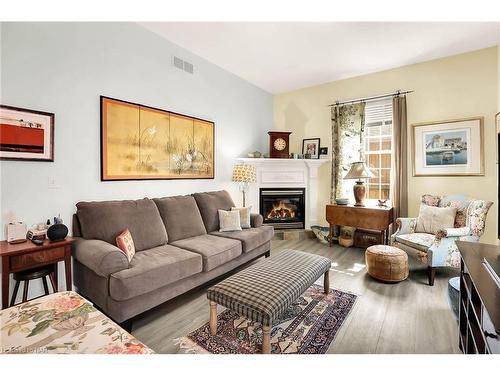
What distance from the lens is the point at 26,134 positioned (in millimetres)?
2070

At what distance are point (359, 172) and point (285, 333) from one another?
2.84 meters

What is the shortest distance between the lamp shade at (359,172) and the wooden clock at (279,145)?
124 cm

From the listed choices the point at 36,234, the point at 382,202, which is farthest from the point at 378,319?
the point at 36,234

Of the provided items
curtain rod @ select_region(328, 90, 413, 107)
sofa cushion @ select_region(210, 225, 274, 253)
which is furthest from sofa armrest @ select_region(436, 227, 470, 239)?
curtain rod @ select_region(328, 90, 413, 107)

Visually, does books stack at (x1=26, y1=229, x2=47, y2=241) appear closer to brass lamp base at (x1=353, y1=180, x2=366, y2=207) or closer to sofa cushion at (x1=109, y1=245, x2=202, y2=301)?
sofa cushion at (x1=109, y1=245, x2=202, y2=301)

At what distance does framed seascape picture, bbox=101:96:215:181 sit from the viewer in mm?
2654

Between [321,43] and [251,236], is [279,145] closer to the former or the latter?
[321,43]

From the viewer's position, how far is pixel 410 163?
3.90 meters

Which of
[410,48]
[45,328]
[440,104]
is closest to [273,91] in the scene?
[410,48]

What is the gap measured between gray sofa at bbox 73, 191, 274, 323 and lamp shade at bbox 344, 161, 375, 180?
1.67 m

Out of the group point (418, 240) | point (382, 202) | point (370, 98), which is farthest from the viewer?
point (370, 98)

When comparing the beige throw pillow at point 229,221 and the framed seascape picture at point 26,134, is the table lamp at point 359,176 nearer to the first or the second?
the beige throw pillow at point 229,221

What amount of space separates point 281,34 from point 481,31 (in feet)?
7.75
